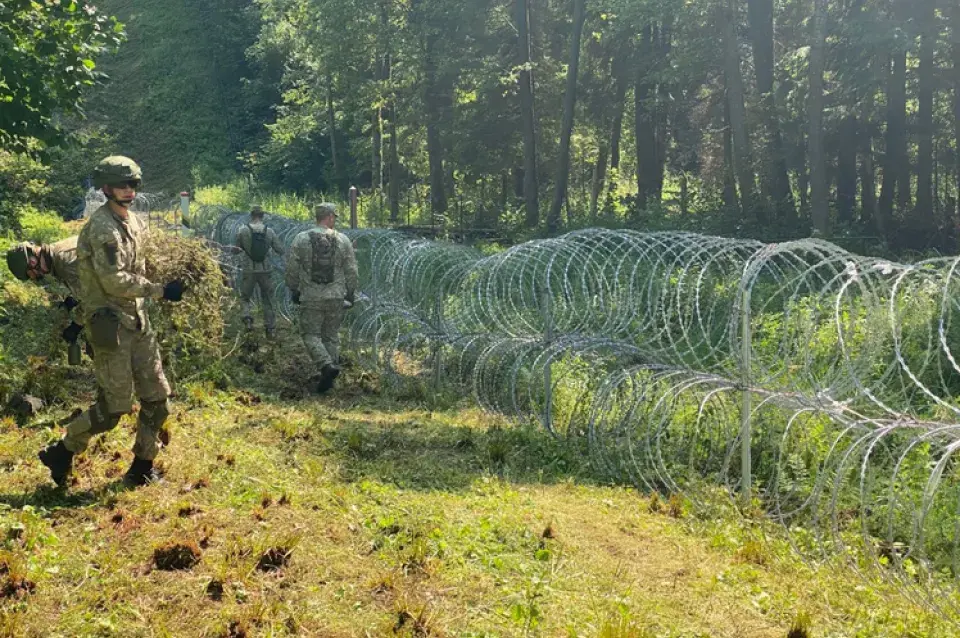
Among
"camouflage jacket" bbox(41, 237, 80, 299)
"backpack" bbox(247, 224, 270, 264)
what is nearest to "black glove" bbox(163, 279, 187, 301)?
"camouflage jacket" bbox(41, 237, 80, 299)

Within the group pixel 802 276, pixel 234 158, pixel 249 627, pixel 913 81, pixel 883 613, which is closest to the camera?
pixel 249 627

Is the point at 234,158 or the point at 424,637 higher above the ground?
the point at 234,158

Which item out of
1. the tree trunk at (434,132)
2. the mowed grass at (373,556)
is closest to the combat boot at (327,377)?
the mowed grass at (373,556)

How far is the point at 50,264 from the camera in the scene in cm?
628

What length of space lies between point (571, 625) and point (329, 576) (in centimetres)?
139

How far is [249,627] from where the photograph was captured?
4039 mm

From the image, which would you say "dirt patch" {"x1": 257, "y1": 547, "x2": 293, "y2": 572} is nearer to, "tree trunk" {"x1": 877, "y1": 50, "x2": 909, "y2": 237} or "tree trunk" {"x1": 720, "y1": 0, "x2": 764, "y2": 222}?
"tree trunk" {"x1": 720, "y1": 0, "x2": 764, "y2": 222}

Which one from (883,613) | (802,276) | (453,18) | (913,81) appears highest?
(453,18)

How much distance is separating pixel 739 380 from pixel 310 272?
17.7ft

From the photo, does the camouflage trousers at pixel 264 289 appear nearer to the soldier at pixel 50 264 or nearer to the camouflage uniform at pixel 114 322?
the soldier at pixel 50 264

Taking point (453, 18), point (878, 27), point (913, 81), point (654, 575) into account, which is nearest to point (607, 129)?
point (453, 18)

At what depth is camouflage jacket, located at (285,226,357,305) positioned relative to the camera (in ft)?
32.5

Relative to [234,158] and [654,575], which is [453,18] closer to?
[654,575]

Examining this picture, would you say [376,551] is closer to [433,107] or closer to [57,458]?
[57,458]
